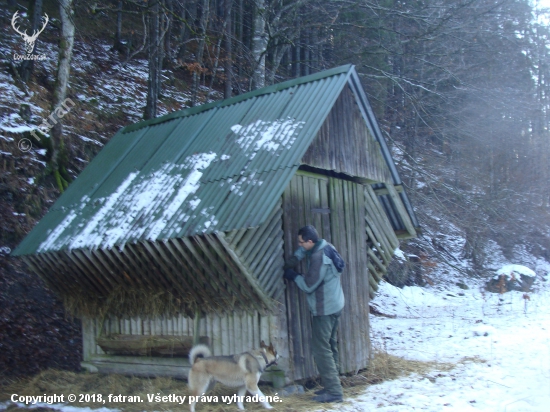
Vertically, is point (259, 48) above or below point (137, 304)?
above

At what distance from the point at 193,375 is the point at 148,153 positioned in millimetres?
3926

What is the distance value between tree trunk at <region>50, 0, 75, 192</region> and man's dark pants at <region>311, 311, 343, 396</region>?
26.6 ft

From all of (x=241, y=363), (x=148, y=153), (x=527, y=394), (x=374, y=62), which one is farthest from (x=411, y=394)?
(x=374, y=62)

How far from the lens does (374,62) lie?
20047mm

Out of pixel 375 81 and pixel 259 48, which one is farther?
pixel 375 81

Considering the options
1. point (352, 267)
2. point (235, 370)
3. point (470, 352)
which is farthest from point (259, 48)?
point (235, 370)

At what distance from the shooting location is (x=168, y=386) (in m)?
7.02

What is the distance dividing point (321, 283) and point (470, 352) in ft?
15.0

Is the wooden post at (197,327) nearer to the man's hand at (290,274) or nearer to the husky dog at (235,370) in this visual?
the husky dog at (235,370)

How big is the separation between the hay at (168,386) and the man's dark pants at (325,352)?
13.0 inches

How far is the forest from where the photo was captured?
13.2 m

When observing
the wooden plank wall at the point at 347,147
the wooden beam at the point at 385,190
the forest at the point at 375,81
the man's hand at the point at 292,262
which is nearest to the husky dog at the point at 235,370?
the man's hand at the point at 292,262

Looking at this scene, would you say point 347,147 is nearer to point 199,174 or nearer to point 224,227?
point 199,174

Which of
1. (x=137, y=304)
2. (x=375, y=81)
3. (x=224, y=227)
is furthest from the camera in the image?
(x=375, y=81)
